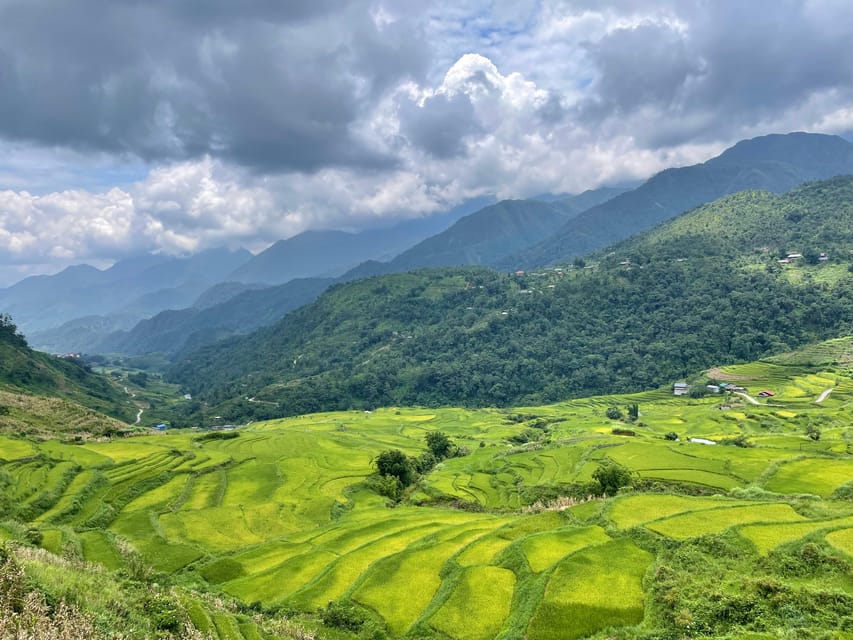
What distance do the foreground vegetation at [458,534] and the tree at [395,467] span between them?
2285mm

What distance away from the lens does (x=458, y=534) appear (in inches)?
1339

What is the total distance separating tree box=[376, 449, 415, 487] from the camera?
5834 centimetres

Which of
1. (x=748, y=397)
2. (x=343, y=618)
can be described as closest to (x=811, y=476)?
(x=343, y=618)

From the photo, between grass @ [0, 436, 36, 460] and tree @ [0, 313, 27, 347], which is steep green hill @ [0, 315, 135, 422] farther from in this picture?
grass @ [0, 436, 36, 460]

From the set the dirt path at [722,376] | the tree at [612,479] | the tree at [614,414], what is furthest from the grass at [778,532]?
the dirt path at [722,376]

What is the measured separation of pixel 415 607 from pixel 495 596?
4.21 m

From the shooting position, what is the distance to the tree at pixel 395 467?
2297 inches

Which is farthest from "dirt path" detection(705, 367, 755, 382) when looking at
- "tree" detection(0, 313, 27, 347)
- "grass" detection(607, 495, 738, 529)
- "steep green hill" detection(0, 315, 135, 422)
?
"tree" detection(0, 313, 27, 347)

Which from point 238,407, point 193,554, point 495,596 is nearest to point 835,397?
point 495,596

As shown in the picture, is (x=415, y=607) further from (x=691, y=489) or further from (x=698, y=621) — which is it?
(x=691, y=489)

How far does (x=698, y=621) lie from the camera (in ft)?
61.3

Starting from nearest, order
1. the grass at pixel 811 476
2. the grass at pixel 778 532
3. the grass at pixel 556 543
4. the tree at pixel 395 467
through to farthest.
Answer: the grass at pixel 778 532, the grass at pixel 556 543, the grass at pixel 811 476, the tree at pixel 395 467

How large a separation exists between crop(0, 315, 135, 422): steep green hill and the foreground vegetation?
72120 millimetres

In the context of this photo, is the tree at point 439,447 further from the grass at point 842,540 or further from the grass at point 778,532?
the grass at point 842,540
